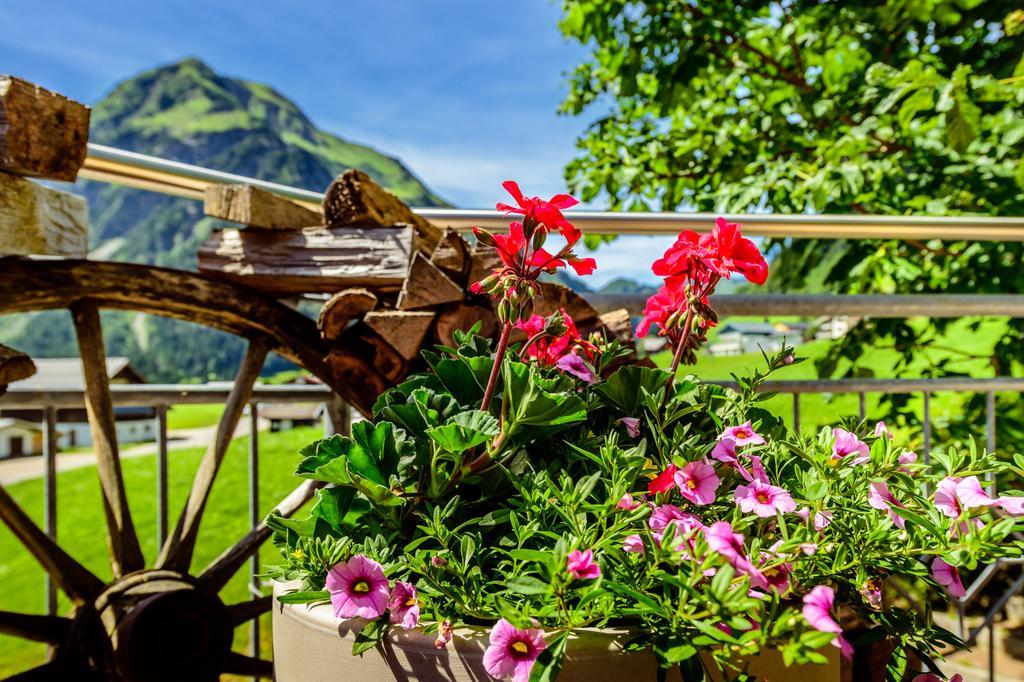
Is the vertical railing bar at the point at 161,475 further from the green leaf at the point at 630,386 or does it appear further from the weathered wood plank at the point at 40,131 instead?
the green leaf at the point at 630,386

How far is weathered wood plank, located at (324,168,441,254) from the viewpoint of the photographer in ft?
4.27

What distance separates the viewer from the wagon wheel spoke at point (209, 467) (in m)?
1.51

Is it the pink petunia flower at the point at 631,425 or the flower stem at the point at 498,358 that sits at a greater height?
the flower stem at the point at 498,358

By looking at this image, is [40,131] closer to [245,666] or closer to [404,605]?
[404,605]

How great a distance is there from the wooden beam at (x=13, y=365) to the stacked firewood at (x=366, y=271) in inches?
15.0

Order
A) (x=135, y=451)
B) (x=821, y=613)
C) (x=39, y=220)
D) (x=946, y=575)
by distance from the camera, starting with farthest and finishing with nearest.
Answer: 1. (x=135, y=451)
2. (x=39, y=220)
3. (x=946, y=575)
4. (x=821, y=613)

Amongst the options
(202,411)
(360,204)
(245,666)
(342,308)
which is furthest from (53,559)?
(202,411)

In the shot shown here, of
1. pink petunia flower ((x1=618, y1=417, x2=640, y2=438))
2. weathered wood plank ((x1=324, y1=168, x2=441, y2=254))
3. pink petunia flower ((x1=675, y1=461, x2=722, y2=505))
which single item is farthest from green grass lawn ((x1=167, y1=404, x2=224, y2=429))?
pink petunia flower ((x1=675, y1=461, x2=722, y2=505))

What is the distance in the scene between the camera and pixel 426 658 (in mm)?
602

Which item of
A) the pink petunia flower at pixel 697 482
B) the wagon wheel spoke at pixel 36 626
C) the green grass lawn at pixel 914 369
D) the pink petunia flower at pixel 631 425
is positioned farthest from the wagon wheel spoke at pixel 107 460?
the green grass lawn at pixel 914 369

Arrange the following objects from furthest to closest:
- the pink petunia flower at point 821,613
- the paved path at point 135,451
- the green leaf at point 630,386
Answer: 1. the paved path at point 135,451
2. the green leaf at point 630,386
3. the pink petunia flower at point 821,613

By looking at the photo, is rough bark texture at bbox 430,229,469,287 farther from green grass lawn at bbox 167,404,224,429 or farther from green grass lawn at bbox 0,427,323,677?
green grass lawn at bbox 0,427,323,677

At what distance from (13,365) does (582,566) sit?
1047mm

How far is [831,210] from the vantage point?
3.50 m
